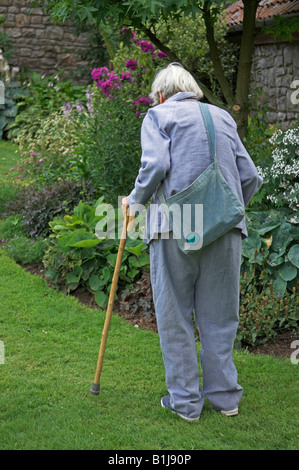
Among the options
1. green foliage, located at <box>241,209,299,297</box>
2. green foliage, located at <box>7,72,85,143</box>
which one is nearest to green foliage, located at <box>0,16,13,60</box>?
green foliage, located at <box>7,72,85,143</box>

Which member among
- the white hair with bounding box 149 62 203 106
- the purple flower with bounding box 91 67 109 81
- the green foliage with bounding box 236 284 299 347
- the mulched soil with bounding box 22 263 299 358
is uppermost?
the white hair with bounding box 149 62 203 106

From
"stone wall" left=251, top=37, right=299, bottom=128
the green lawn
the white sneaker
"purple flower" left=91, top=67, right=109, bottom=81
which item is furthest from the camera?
the green lawn

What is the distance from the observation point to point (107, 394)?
3480 mm

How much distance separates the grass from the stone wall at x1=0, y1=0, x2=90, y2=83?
910 centimetres

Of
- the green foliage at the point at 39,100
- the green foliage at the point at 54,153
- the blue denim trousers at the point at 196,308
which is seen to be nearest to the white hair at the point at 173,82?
the blue denim trousers at the point at 196,308

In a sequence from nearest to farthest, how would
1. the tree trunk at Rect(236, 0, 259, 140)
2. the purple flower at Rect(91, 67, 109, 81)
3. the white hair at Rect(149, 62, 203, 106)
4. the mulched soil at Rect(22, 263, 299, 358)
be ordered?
the white hair at Rect(149, 62, 203, 106) < the mulched soil at Rect(22, 263, 299, 358) < the tree trunk at Rect(236, 0, 259, 140) < the purple flower at Rect(91, 67, 109, 81)

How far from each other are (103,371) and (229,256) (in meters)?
1.34

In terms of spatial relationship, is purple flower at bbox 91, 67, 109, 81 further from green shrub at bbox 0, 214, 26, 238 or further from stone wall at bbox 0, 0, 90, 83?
stone wall at bbox 0, 0, 90, 83

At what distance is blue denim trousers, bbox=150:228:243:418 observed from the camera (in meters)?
2.96

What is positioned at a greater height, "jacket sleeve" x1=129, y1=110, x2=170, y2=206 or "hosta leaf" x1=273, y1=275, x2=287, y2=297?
"jacket sleeve" x1=129, y1=110, x2=170, y2=206
